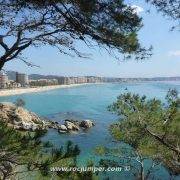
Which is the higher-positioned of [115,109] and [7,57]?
[7,57]

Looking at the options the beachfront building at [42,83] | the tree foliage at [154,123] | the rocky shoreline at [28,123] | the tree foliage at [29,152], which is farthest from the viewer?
the beachfront building at [42,83]

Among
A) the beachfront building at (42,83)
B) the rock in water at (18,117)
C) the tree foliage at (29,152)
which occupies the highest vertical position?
the tree foliage at (29,152)

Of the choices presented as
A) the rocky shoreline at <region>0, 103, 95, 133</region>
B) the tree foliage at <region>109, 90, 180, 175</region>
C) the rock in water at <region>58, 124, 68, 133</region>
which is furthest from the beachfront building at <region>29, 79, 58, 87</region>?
the tree foliage at <region>109, 90, 180, 175</region>

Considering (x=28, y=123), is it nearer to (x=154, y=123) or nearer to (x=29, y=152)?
(x=154, y=123)

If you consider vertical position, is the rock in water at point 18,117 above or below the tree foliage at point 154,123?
below

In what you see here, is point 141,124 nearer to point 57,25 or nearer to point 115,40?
point 115,40

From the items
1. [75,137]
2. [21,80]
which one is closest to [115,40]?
[75,137]

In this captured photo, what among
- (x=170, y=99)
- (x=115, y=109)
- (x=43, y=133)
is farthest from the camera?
(x=115, y=109)

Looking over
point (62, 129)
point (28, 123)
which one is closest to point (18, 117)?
point (28, 123)

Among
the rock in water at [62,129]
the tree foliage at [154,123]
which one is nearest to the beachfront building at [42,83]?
the rock in water at [62,129]

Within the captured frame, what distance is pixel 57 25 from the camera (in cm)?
587

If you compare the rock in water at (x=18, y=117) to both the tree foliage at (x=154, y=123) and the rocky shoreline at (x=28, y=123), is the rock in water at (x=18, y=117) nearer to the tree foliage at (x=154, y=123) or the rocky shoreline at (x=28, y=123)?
the rocky shoreline at (x=28, y=123)

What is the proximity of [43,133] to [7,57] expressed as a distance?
144 cm

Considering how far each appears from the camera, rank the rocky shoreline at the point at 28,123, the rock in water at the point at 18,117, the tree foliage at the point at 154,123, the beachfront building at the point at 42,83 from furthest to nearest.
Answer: the beachfront building at the point at 42,83 → the rock in water at the point at 18,117 → the rocky shoreline at the point at 28,123 → the tree foliage at the point at 154,123
